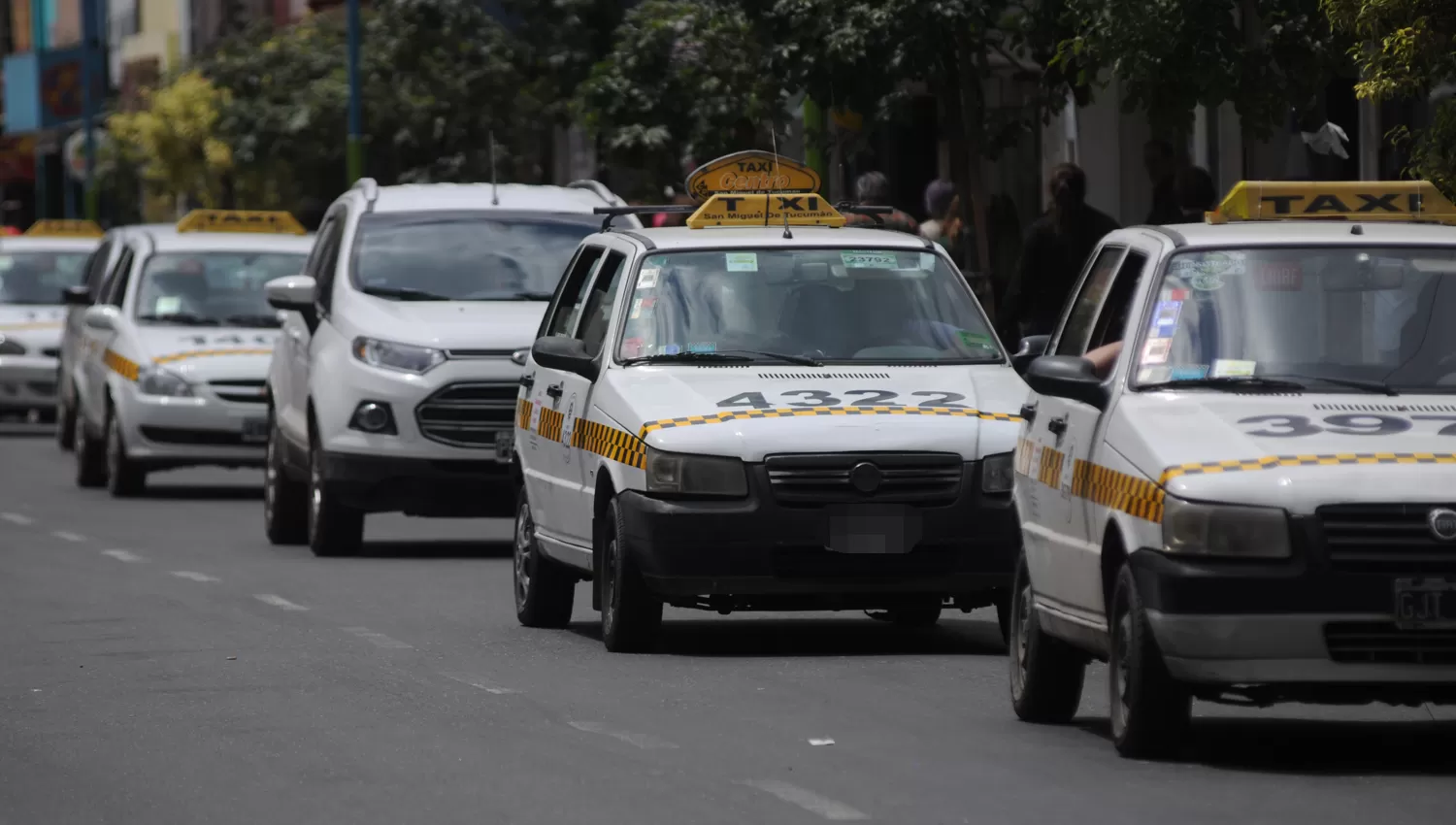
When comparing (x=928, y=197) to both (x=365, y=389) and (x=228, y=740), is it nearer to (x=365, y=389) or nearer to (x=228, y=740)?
(x=365, y=389)

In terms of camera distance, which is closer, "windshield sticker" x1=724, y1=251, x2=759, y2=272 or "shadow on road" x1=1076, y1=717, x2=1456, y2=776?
"shadow on road" x1=1076, y1=717, x2=1456, y2=776

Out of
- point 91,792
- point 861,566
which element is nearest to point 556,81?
point 861,566

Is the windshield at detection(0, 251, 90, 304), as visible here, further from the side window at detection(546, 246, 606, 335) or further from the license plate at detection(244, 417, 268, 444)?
the side window at detection(546, 246, 606, 335)

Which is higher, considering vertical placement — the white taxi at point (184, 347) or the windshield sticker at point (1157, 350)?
the windshield sticker at point (1157, 350)

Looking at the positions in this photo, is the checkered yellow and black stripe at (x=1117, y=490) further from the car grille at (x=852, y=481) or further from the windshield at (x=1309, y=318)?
the car grille at (x=852, y=481)

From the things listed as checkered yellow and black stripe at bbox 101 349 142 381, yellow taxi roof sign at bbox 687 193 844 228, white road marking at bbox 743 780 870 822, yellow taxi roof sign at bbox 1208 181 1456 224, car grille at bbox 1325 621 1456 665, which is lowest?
white road marking at bbox 743 780 870 822

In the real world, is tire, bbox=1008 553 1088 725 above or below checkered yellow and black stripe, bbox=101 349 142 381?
below

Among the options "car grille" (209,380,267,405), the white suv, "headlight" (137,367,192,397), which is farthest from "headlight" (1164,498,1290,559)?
"headlight" (137,367,192,397)

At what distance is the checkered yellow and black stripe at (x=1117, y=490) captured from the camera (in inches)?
360

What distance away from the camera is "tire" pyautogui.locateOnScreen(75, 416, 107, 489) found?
25.7 meters

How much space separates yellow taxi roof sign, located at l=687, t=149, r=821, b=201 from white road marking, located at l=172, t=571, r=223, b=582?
10.5 feet

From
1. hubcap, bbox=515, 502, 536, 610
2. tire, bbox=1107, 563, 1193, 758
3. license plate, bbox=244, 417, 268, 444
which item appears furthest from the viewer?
license plate, bbox=244, 417, 268, 444

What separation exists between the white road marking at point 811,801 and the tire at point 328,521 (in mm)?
9515

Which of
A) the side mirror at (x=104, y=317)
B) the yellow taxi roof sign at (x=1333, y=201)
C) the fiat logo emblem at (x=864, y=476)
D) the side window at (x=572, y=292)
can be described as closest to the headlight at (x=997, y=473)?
the fiat logo emblem at (x=864, y=476)
